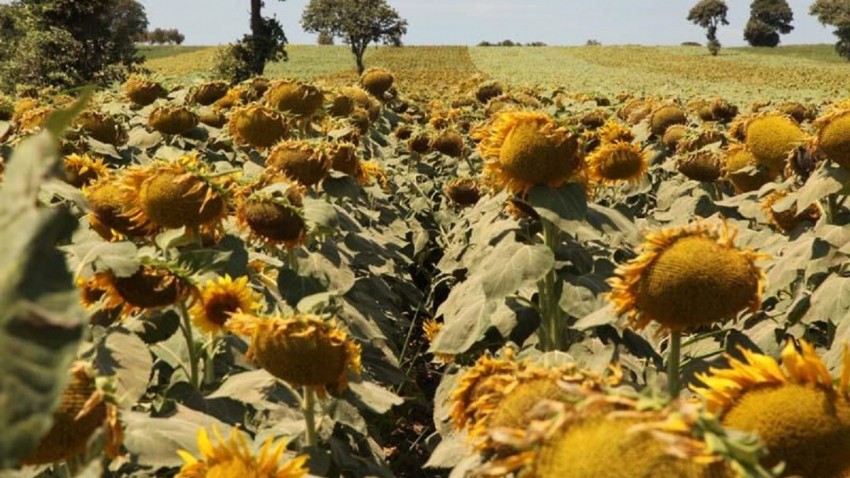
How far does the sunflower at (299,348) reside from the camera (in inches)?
75.7

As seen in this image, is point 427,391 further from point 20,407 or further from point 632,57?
point 632,57

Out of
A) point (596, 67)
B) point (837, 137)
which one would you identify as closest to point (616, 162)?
point (837, 137)

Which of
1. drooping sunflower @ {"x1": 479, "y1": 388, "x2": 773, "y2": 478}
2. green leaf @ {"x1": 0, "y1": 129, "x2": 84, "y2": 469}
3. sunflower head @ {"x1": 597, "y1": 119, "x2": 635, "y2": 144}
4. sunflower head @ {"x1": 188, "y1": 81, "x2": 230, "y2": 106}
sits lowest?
sunflower head @ {"x1": 597, "y1": 119, "x2": 635, "y2": 144}

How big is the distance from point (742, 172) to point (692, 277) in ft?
9.39

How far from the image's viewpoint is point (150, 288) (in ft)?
7.41

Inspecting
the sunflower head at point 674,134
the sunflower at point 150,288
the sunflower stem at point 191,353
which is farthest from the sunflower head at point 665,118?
the sunflower at point 150,288

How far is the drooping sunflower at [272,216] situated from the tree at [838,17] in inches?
2901

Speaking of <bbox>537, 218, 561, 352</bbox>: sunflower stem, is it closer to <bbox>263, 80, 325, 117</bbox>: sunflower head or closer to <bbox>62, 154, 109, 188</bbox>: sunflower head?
<bbox>62, 154, 109, 188</bbox>: sunflower head

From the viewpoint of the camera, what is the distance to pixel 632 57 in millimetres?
66188

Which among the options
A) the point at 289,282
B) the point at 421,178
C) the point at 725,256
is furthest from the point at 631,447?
the point at 421,178

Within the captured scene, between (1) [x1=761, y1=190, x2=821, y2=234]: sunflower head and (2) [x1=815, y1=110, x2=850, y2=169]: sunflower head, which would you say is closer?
(2) [x1=815, y1=110, x2=850, y2=169]: sunflower head

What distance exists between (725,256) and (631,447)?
1017 millimetres

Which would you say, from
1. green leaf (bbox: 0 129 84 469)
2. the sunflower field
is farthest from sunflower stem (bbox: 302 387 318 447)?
green leaf (bbox: 0 129 84 469)

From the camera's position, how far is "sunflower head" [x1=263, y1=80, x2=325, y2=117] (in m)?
4.80
